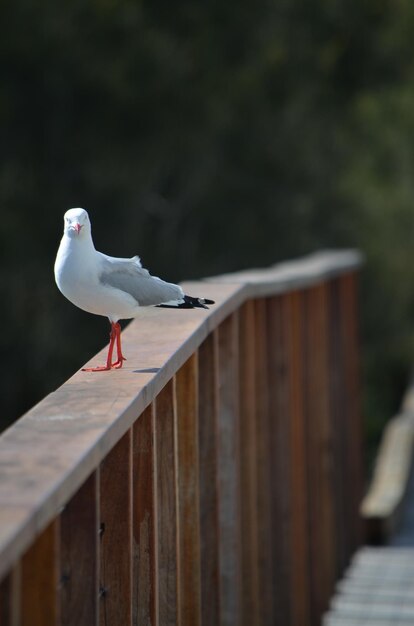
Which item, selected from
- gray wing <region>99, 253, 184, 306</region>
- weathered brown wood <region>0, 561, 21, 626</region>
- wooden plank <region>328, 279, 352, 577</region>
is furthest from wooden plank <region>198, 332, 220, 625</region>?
wooden plank <region>328, 279, 352, 577</region>

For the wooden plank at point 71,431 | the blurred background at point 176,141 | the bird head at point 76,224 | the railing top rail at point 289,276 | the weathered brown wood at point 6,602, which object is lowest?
the weathered brown wood at point 6,602

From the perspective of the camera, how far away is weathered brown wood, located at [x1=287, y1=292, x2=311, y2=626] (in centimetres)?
478

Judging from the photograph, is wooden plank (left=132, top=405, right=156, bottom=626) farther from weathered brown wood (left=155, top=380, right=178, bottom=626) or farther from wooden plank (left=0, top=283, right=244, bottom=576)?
weathered brown wood (left=155, top=380, right=178, bottom=626)

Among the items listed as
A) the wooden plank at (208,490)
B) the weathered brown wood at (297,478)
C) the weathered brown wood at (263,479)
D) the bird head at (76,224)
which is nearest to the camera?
the bird head at (76,224)

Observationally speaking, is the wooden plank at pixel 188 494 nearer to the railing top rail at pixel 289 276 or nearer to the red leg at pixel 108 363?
the red leg at pixel 108 363

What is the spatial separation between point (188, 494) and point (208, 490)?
29 cm

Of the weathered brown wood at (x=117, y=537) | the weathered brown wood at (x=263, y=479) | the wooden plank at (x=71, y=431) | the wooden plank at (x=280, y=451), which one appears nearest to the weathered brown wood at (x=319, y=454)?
the wooden plank at (x=280, y=451)

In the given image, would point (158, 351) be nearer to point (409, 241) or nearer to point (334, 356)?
point (334, 356)

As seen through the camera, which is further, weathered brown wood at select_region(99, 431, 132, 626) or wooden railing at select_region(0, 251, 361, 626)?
weathered brown wood at select_region(99, 431, 132, 626)

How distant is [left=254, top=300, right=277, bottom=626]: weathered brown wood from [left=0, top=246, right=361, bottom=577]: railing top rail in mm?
824

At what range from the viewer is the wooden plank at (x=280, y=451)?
14.7 feet

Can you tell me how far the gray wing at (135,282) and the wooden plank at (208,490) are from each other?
1.19 ft

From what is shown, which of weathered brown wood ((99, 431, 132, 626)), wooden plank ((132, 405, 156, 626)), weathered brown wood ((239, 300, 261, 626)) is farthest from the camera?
weathered brown wood ((239, 300, 261, 626))

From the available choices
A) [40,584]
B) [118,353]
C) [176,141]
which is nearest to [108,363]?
[118,353]
